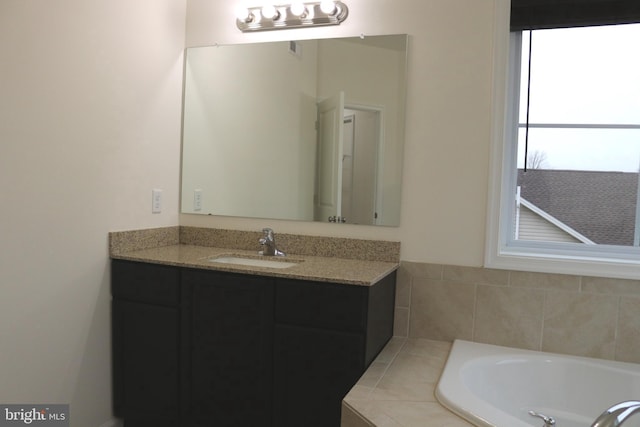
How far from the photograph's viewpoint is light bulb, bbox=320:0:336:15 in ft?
7.88

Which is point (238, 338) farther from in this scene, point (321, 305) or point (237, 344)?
point (321, 305)

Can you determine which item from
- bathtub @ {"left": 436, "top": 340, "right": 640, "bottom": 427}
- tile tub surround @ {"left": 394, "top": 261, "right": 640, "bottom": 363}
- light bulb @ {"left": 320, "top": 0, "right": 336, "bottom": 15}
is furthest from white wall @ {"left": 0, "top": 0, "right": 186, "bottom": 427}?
bathtub @ {"left": 436, "top": 340, "right": 640, "bottom": 427}

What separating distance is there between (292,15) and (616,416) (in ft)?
7.26

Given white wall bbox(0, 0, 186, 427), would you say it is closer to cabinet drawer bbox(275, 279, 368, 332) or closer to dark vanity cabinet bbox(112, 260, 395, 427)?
dark vanity cabinet bbox(112, 260, 395, 427)

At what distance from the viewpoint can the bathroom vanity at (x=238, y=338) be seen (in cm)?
186

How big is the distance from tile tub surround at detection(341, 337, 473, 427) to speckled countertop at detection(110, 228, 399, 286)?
0.35 metres

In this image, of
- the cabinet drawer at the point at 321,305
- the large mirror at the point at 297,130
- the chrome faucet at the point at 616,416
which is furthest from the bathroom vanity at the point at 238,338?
the chrome faucet at the point at 616,416

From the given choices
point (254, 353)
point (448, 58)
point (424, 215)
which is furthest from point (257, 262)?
point (448, 58)

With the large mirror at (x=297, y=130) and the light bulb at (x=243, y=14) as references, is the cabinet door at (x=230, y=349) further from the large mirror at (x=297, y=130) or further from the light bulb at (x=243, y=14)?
the light bulb at (x=243, y=14)

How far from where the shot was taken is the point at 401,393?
5.46ft

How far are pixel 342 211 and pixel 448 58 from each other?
864 millimetres

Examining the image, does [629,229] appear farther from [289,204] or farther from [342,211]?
[289,204]

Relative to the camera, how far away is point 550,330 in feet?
6.91

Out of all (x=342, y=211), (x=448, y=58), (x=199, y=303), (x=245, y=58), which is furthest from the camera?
(x=245, y=58)
